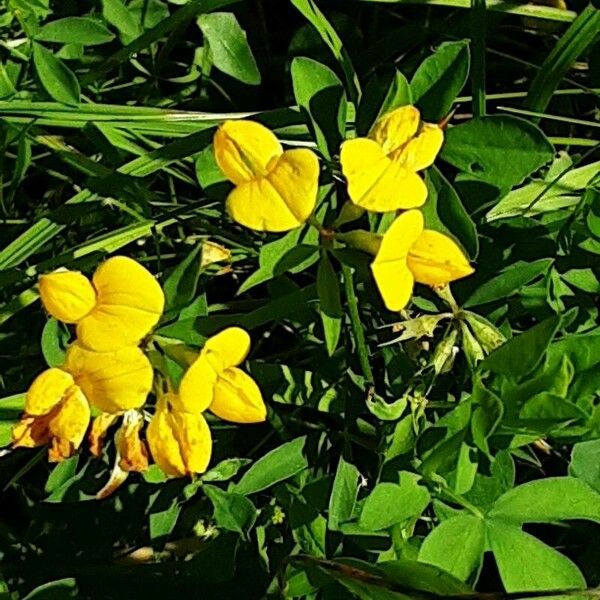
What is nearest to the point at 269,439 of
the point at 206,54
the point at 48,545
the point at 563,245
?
the point at 48,545

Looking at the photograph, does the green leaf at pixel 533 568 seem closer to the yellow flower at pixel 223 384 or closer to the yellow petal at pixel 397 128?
the yellow flower at pixel 223 384

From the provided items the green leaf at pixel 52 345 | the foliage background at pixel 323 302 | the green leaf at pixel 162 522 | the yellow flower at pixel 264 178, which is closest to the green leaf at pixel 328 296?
the foliage background at pixel 323 302

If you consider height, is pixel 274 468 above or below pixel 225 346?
below

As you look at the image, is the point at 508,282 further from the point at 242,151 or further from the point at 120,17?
the point at 120,17

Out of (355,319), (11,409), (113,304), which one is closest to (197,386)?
(113,304)

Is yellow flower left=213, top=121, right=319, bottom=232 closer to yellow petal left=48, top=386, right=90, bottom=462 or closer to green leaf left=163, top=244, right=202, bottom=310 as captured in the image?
green leaf left=163, top=244, right=202, bottom=310
